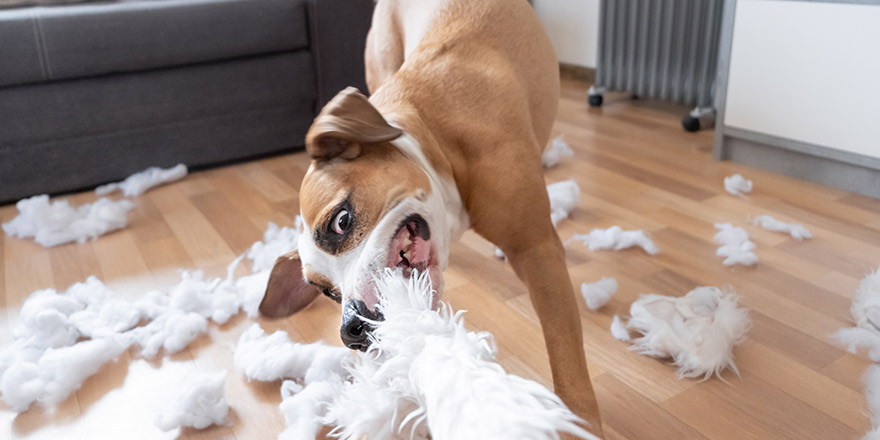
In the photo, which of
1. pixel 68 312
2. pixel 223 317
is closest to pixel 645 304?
pixel 223 317

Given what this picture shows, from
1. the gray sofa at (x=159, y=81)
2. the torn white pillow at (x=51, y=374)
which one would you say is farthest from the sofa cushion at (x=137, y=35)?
the torn white pillow at (x=51, y=374)

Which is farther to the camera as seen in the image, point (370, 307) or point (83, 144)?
A: point (83, 144)

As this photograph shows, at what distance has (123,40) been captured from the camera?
7.69 ft

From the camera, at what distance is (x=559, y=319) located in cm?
111

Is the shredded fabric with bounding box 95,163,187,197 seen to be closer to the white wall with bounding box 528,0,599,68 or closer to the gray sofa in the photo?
the gray sofa

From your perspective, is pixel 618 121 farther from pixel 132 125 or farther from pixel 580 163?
pixel 132 125

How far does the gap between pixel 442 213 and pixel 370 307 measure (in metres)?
0.22

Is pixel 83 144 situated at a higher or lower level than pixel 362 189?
lower

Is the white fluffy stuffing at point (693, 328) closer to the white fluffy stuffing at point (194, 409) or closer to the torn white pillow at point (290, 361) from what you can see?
the torn white pillow at point (290, 361)

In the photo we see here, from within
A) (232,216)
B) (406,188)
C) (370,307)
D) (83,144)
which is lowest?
(232,216)

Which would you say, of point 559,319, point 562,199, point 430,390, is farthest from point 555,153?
point 430,390

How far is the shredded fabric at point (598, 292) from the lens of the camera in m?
1.47

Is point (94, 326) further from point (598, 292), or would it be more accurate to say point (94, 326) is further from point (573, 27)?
point (573, 27)

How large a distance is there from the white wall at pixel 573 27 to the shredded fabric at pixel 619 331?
2491 millimetres
